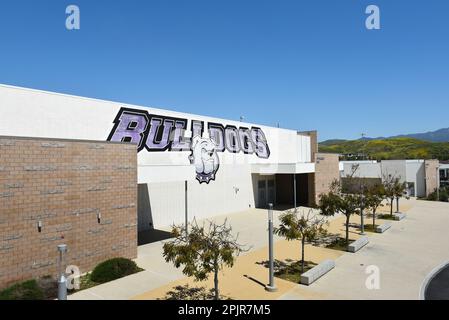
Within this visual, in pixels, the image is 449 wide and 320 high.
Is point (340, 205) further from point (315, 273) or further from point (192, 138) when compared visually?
point (192, 138)

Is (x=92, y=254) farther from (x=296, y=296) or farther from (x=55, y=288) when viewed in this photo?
(x=296, y=296)

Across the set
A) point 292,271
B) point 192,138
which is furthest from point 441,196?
point 292,271

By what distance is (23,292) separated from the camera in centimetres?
1013

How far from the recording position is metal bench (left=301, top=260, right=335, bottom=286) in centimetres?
1149

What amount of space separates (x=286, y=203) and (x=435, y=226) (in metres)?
13.9

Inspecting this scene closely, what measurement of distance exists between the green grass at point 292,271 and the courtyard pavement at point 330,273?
504 mm

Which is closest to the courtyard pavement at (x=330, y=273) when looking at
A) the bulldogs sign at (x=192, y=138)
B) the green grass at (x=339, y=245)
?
the green grass at (x=339, y=245)

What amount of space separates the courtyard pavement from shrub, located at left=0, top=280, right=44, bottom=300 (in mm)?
1093

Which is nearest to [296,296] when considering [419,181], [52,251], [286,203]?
[52,251]

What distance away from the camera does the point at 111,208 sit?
13750 mm

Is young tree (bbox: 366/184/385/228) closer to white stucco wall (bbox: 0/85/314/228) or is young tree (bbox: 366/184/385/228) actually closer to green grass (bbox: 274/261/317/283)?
green grass (bbox: 274/261/317/283)

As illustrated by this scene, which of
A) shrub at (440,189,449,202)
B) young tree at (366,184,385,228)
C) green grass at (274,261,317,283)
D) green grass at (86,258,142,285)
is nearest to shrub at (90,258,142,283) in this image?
green grass at (86,258,142,285)

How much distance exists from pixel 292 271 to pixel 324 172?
20824 millimetres

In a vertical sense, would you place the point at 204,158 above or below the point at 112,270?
above
